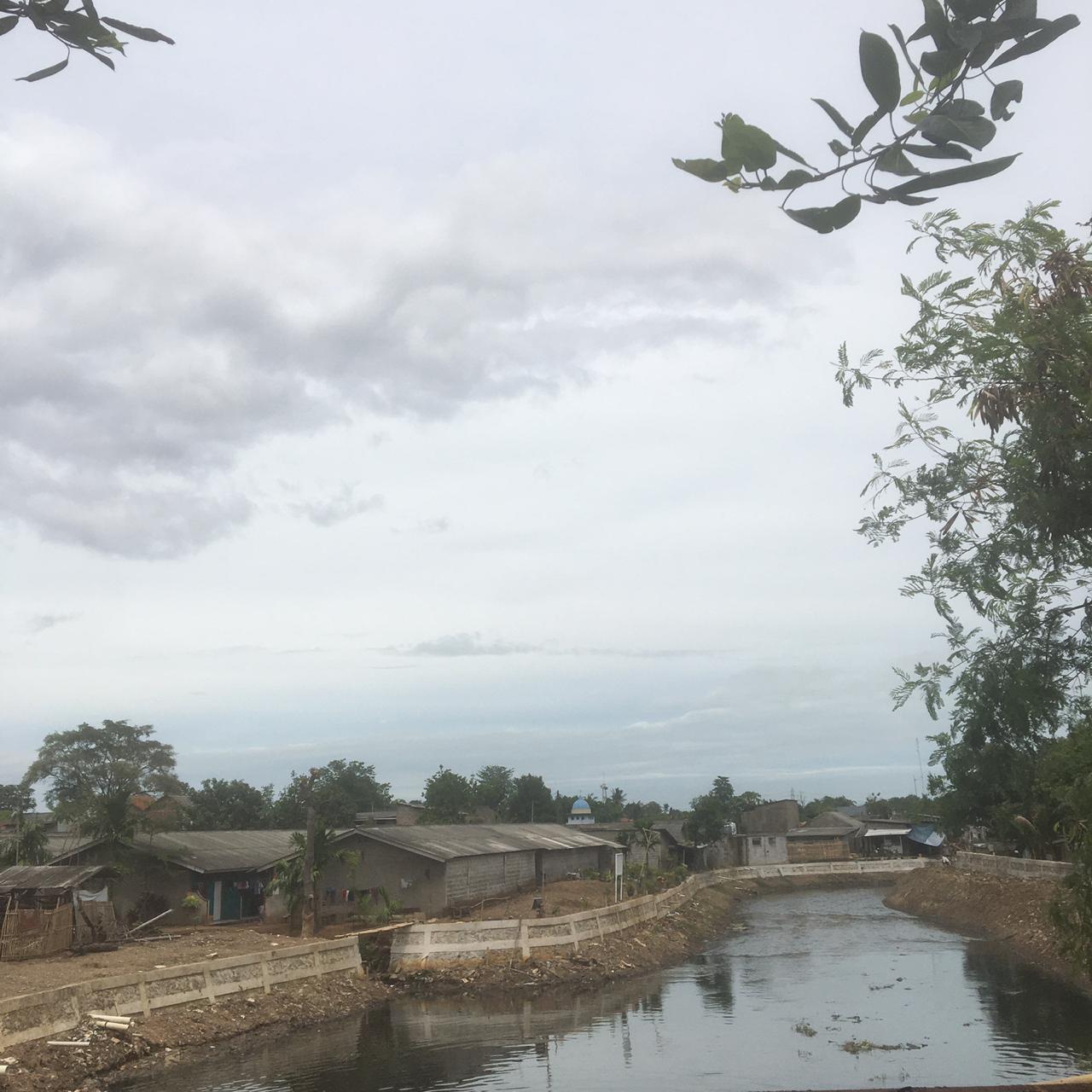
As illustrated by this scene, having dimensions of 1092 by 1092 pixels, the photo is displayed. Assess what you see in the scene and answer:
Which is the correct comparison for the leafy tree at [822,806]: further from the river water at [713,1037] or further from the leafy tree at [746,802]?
the river water at [713,1037]

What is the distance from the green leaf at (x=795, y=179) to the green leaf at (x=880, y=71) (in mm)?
290

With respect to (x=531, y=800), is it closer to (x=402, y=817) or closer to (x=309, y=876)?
(x=402, y=817)

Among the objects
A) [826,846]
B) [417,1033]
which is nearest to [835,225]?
[417,1033]

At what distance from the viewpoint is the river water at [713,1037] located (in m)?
21.0

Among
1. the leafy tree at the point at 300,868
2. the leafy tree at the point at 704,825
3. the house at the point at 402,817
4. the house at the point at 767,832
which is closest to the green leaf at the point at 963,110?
the leafy tree at the point at 300,868

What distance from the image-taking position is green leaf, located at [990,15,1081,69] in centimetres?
300

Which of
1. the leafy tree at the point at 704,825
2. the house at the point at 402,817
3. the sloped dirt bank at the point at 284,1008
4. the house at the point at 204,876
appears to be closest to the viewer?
the sloped dirt bank at the point at 284,1008

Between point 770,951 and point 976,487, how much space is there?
33436 millimetres

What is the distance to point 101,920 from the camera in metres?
32.4

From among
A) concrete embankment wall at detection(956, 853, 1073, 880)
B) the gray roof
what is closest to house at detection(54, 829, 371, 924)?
the gray roof

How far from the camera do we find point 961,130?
311 cm

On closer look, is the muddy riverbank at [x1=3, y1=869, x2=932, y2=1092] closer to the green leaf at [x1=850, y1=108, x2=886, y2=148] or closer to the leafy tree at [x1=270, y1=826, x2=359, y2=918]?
the leafy tree at [x1=270, y1=826, x2=359, y2=918]

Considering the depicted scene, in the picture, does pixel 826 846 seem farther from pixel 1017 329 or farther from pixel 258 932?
pixel 1017 329

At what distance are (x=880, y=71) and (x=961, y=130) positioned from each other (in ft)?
1.16
